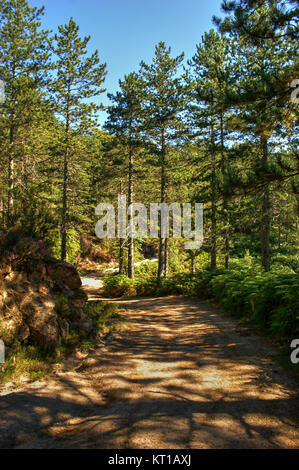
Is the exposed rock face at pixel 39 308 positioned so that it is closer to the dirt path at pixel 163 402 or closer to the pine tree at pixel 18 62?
the dirt path at pixel 163 402

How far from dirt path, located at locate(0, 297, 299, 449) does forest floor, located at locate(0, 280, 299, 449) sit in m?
0.01

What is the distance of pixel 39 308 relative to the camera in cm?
607

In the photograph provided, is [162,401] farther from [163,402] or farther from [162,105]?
[162,105]

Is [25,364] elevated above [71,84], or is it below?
below

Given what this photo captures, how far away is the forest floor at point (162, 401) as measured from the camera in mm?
3312

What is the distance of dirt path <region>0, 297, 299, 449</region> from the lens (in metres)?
3.31

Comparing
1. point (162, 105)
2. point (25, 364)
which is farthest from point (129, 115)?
point (25, 364)

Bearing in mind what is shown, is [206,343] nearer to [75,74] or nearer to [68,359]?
[68,359]

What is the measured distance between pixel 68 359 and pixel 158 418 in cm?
291

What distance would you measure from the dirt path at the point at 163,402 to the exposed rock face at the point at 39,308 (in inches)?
37.6

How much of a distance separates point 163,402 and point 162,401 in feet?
0.13

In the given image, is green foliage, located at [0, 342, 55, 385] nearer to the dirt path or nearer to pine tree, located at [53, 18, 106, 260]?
the dirt path

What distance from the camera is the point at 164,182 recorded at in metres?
19.2

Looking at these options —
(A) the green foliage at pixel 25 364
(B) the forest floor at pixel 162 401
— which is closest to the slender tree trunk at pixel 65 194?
(B) the forest floor at pixel 162 401
